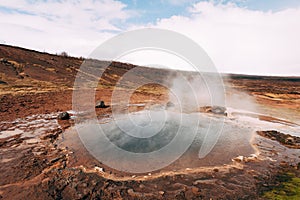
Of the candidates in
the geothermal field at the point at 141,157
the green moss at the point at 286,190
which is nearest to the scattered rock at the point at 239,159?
the geothermal field at the point at 141,157

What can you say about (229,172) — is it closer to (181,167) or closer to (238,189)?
A: (238,189)

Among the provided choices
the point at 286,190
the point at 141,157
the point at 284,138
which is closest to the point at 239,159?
the point at 286,190

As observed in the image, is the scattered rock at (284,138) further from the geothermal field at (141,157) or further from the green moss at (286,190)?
the green moss at (286,190)

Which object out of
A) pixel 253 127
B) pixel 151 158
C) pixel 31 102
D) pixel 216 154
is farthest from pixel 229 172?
pixel 31 102

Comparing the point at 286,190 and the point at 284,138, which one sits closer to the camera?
the point at 286,190

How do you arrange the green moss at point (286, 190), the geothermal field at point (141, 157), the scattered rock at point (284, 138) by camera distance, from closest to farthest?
the green moss at point (286, 190) < the geothermal field at point (141, 157) < the scattered rock at point (284, 138)

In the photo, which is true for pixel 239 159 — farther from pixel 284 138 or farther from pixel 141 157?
pixel 284 138

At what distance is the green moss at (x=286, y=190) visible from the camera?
469cm

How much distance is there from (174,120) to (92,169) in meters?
6.75

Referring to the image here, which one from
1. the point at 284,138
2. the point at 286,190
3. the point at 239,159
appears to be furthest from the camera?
the point at 284,138

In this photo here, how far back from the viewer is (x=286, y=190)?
5.00 metres

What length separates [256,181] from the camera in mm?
5457

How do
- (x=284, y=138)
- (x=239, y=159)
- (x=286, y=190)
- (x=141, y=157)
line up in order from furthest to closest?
(x=284, y=138)
(x=239, y=159)
(x=141, y=157)
(x=286, y=190)

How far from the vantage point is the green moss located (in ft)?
15.4
